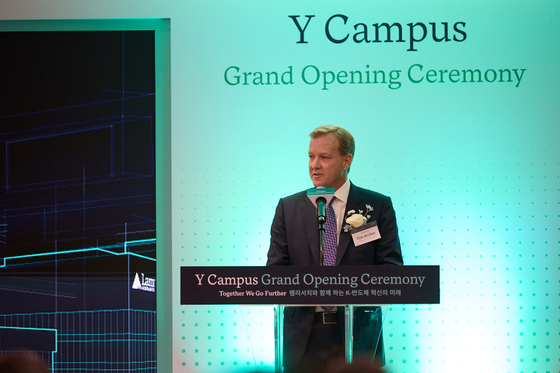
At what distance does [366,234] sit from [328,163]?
0.67 m

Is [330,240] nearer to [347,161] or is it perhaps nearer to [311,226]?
[311,226]

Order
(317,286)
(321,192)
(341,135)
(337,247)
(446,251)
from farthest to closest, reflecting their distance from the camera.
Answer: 1. (446,251)
2. (341,135)
3. (337,247)
4. (321,192)
5. (317,286)

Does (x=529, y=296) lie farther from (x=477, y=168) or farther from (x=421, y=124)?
(x=421, y=124)

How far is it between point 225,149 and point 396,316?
2036 mm

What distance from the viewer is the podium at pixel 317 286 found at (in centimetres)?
308

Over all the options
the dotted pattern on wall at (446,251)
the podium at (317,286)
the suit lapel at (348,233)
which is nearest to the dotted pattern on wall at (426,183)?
the dotted pattern on wall at (446,251)

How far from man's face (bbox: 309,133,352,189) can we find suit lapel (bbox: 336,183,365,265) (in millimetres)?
130

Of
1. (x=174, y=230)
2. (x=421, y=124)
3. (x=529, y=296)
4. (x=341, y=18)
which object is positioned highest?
(x=341, y=18)

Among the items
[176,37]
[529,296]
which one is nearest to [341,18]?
[176,37]

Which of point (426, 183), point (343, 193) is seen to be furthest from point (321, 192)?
point (426, 183)

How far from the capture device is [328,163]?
414 centimetres

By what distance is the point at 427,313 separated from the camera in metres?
4.35

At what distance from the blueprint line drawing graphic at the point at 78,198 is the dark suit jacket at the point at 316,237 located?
3.90 ft

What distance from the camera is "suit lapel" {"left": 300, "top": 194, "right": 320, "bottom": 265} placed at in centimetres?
385
